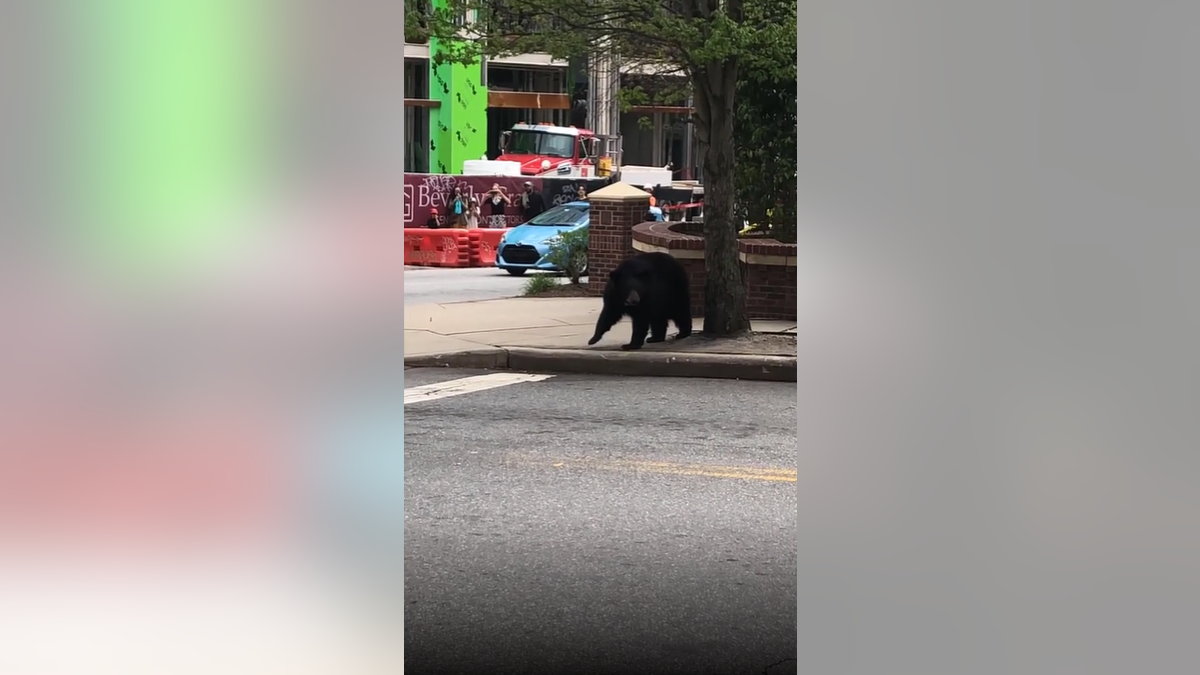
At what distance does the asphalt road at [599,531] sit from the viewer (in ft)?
14.3

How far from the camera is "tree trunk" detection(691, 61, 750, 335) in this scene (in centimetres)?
1203

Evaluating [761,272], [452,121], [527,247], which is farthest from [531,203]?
[761,272]

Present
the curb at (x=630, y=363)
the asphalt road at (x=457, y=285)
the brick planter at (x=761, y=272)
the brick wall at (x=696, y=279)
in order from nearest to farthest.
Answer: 1. the curb at (x=630, y=363)
2. the brick planter at (x=761, y=272)
3. the brick wall at (x=696, y=279)
4. the asphalt road at (x=457, y=285)

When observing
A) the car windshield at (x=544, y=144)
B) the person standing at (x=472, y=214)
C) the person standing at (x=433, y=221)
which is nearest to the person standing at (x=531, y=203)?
the person standing at (x=472, y=214)

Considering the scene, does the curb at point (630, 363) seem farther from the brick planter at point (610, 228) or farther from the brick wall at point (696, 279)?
the brick planter at point (610, 228)

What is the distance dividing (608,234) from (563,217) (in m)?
5.00

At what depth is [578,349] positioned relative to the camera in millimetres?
11438

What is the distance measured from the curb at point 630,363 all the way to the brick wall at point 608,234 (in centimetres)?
487

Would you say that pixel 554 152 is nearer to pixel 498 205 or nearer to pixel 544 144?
pixel 544 144

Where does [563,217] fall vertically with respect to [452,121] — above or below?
below
